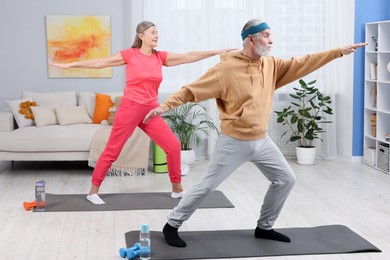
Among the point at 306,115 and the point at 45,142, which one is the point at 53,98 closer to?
the point at 45,142

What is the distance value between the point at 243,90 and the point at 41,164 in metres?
3.74

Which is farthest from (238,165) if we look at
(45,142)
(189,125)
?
(189,125)

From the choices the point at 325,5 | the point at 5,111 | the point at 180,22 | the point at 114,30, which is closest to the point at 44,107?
the point at 5,111

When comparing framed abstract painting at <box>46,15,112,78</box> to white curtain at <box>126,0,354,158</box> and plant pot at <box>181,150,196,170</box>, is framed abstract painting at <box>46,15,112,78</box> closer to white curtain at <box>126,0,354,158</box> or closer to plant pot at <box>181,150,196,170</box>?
white curtain at <box>126,0,354,158</box>

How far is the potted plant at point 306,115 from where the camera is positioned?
6.88 meters

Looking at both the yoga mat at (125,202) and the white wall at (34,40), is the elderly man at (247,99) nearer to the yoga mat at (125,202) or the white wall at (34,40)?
the yoga mat at (125,202)

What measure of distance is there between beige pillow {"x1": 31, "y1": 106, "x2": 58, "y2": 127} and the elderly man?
3052mm

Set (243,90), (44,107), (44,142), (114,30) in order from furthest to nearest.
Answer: (114,30) → (44,107) → (44,142) → (243,90)

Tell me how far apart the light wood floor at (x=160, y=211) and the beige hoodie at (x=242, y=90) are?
798 millimetres

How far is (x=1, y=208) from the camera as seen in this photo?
4.89 m

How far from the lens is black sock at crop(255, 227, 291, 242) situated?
3.99 meters

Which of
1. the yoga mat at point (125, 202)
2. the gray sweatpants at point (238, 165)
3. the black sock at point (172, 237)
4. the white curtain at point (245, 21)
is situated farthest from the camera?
the white curtain at point (245, 21)

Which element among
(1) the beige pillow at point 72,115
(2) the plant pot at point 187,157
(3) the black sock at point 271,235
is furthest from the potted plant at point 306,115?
(3) the black sock at point 271,235

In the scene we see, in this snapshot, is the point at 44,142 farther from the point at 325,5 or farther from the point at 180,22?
the point at 325,5
